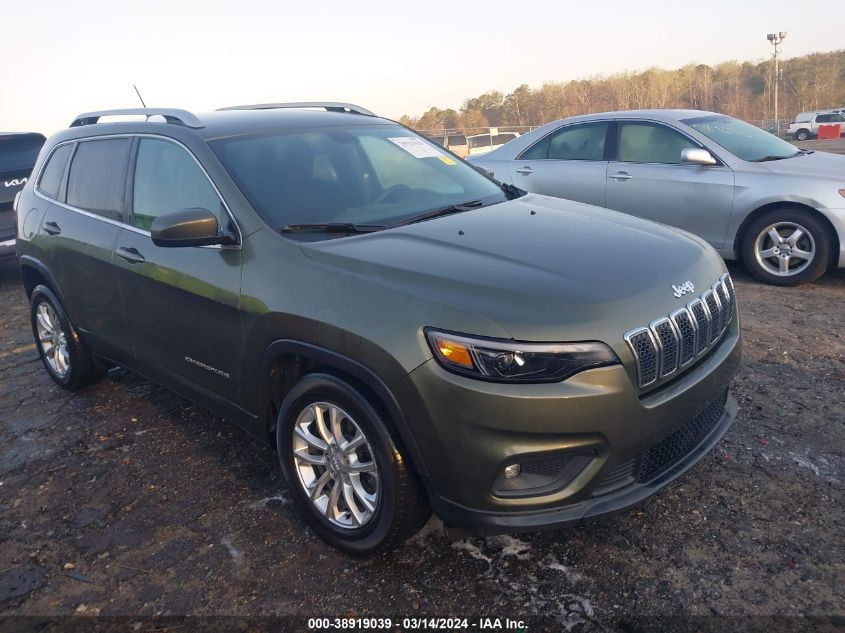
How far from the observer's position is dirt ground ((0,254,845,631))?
96.3 inches

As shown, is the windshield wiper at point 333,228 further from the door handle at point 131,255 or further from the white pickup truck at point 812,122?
the white pickup truck at point 812,122

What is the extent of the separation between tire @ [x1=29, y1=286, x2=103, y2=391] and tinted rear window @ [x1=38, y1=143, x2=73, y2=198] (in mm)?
654

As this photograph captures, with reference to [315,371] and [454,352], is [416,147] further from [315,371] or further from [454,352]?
[454,352]

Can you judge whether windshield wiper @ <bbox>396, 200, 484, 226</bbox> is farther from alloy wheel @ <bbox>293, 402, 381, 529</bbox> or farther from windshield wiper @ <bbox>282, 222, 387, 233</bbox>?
alloy wheel @ <bbox>293, 402, 381, 529</bbox>

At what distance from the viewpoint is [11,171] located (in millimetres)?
7965

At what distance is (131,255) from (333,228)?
50.2 inches

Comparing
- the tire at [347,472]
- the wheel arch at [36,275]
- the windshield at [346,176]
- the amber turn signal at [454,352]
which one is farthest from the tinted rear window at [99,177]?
the amber turn signal at [454,352]

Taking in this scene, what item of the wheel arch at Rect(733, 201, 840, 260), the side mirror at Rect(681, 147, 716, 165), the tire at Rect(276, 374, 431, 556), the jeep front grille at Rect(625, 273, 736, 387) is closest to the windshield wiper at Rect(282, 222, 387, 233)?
the tire at Rect(276, 374, 431, 556)

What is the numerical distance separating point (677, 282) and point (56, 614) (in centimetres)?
266

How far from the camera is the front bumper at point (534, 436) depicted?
2.19 meters

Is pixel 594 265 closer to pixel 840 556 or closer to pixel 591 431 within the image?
pixel 591 431

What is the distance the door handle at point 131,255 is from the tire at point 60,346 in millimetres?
1044

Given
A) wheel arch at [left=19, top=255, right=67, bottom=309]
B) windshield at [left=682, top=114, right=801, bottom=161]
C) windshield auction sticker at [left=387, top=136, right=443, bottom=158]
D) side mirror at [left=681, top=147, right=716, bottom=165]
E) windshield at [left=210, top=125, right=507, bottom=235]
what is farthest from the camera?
windshield at [left=682, top=114, right=801, bottom=161]

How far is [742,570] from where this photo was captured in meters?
2.50
